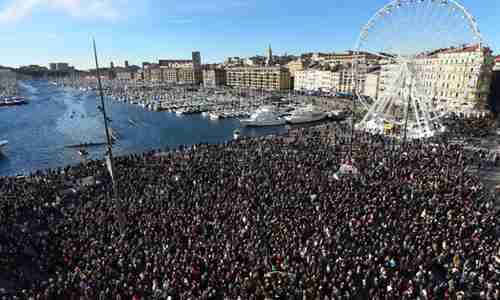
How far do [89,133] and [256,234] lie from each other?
52.6 m

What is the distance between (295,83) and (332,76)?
61.8 ft

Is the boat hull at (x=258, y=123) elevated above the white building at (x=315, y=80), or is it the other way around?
the white building at (x=315, y=80)

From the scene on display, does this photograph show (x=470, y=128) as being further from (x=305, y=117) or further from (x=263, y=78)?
(x=263, y=78)

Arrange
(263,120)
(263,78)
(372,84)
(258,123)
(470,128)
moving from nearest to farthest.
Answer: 1. (470,128)
2. (258,123)
3. (263,120)
4. (372,84)
5. (263,78)

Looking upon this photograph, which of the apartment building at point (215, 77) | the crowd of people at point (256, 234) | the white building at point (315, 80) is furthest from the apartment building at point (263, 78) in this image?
the crowd of people at point (256, 234)

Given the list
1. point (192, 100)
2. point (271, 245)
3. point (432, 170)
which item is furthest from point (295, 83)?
point (271, 245)

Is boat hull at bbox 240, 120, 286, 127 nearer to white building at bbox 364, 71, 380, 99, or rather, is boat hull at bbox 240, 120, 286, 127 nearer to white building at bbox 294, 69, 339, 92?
white building at bbox 364, 71, 380, 99

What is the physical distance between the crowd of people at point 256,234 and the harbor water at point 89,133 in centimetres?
1896

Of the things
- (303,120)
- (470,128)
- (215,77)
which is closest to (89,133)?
(303,120)

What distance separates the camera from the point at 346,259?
484 inches

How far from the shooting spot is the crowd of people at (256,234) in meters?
11.2

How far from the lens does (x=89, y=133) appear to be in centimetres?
5728

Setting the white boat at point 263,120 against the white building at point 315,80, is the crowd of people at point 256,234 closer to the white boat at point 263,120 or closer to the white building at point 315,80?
the white boat at point 263,120

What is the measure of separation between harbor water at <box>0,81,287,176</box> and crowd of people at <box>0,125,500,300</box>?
1896cm
